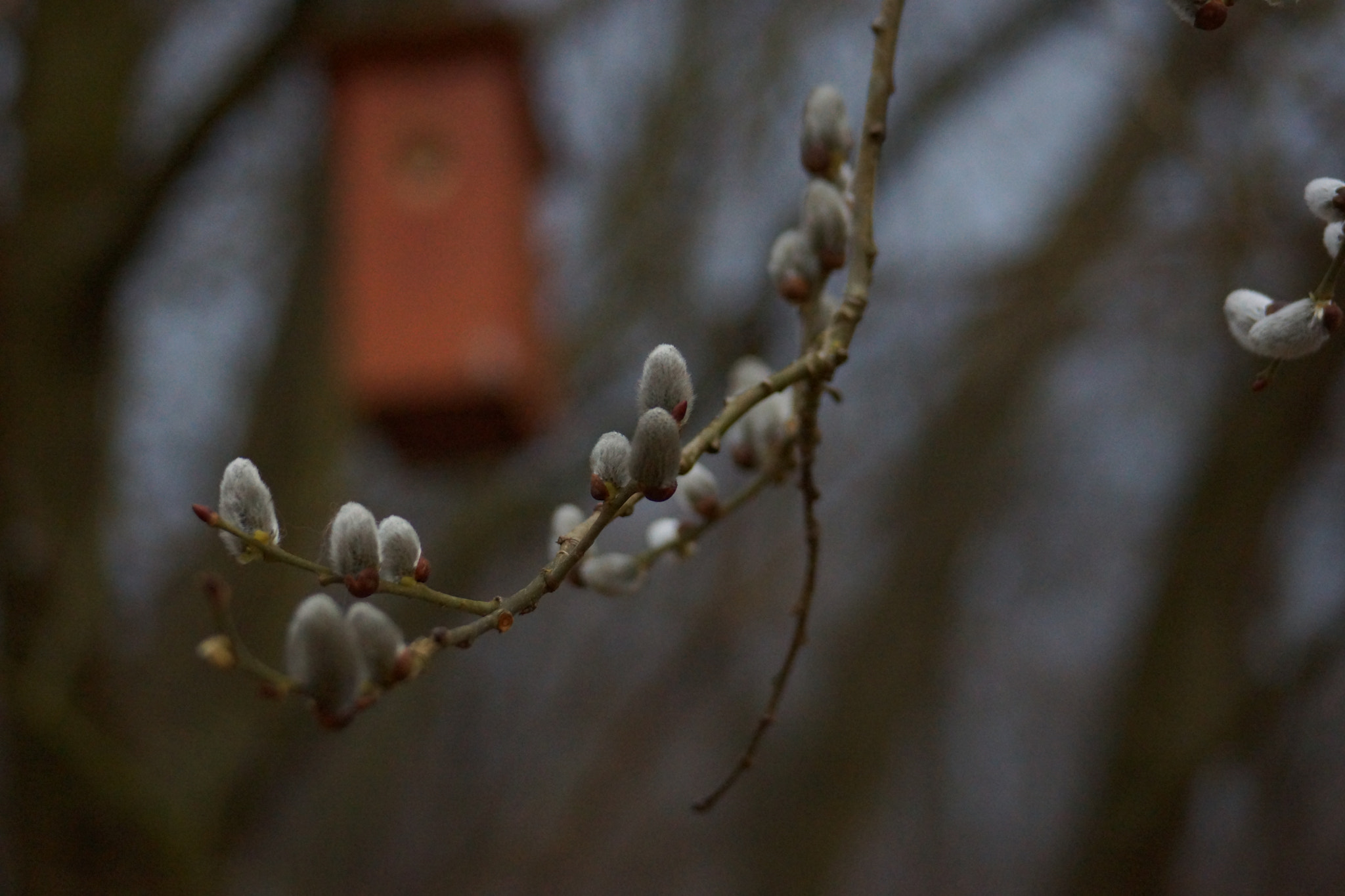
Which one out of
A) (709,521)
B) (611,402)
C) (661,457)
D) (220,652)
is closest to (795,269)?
(709,521)

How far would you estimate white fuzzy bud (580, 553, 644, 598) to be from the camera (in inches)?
30.2

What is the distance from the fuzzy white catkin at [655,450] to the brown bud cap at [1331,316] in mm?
281

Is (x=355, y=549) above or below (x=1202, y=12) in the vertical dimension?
below

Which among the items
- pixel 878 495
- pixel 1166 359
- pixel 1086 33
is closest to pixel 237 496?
pixel 1086 33

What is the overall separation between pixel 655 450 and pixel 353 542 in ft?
0.44

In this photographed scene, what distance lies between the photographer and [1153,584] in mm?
2568

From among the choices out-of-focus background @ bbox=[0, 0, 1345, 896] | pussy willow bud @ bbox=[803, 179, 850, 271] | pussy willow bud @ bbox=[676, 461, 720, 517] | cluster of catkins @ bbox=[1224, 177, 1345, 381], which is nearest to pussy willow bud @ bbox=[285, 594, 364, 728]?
pussy willow bud @ bbox=[676, 461, 720, 517]

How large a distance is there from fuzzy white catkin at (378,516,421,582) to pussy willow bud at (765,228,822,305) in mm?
265

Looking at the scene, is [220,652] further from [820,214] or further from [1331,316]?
[1331,316]

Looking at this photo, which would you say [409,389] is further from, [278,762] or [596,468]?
[596,468]

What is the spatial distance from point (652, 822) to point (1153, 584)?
300cm

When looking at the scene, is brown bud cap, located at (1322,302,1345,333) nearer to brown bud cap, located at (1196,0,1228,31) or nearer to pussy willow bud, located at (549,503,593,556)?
brown bud cap, located at (1196,0,1228,31)

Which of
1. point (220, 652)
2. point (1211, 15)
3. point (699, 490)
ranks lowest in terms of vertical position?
point (220, 652)

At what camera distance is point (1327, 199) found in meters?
0.60
